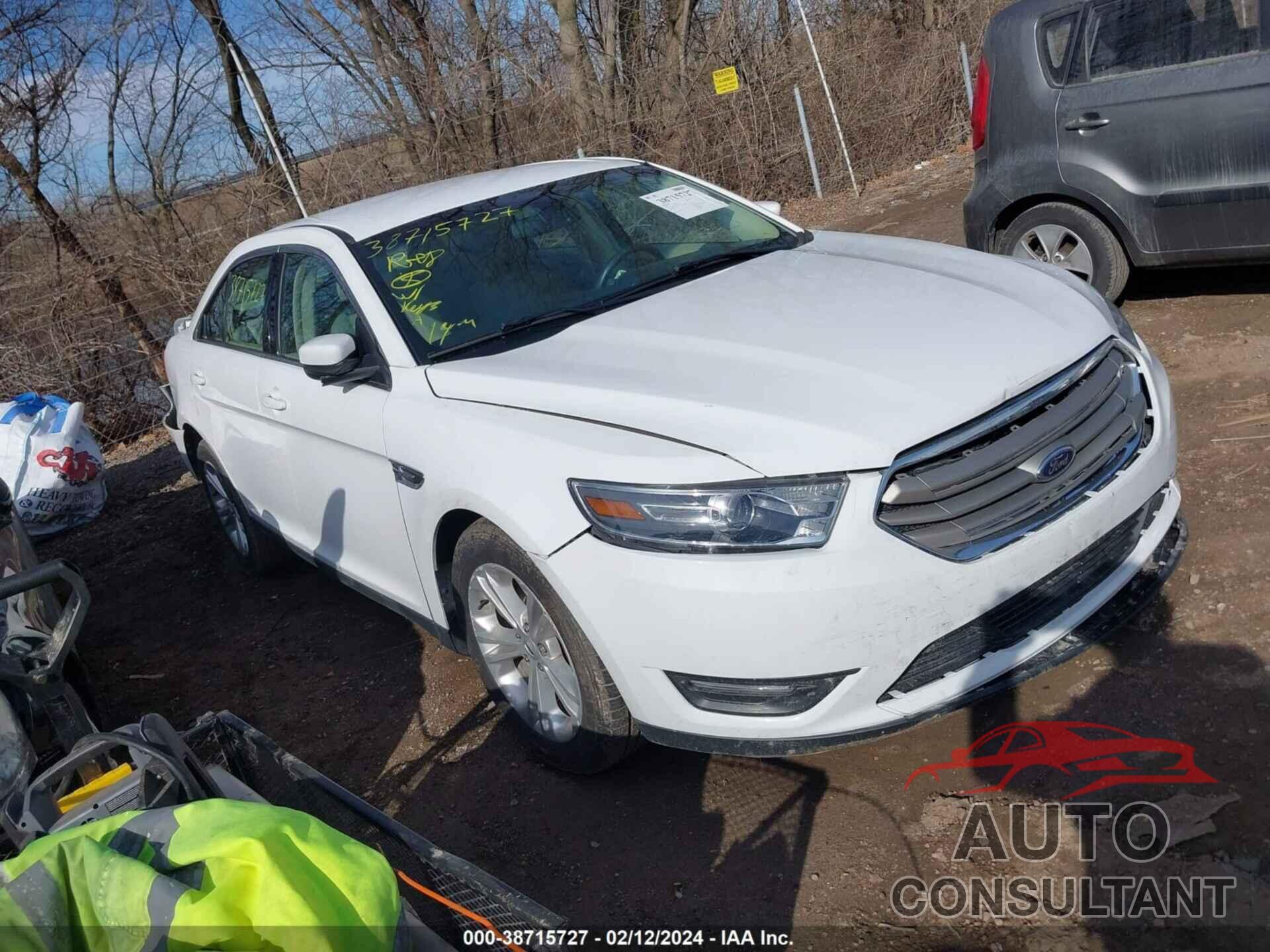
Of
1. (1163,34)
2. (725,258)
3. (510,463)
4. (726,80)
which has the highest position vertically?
(726,80)

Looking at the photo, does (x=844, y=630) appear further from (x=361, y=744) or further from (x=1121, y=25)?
(x=1121, y=25)

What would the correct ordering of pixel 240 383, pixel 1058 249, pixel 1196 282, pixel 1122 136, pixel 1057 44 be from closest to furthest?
pixel 240 383
pixel 1122 136
pixel 1057 44
pixel 1058 249
pixel 1196 282

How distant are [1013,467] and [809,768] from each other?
1080mm

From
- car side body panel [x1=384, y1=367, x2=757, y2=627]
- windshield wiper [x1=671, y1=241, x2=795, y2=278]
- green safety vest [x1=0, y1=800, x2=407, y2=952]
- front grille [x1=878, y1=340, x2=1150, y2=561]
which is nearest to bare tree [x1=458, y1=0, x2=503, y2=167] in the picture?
windshield wiper [x1=671, y1=241, x2=795, y2=278]

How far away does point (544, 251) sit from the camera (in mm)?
3992

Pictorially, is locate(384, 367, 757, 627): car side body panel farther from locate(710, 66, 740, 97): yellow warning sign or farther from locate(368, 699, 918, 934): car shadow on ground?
locate(710, 66, 740, 97): yellow warning sign

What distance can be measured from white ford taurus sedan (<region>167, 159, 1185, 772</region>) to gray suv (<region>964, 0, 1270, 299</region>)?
1.89 metres

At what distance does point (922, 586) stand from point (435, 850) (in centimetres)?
128

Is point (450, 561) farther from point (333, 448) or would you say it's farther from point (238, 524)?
point (238, 524)

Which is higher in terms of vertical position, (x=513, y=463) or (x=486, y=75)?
(x=486, y=75)

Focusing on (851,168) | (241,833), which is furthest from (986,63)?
(851,168)

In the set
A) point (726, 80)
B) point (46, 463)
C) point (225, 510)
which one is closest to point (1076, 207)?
point (225, 510)

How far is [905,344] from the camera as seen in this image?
298cm

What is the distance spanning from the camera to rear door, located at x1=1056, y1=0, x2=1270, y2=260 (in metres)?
4.82
